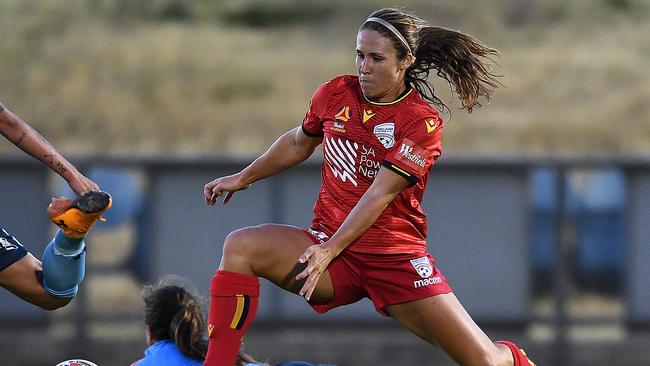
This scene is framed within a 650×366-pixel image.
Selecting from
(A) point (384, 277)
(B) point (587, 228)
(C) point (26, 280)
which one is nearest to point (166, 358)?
(C) point (26, 280)

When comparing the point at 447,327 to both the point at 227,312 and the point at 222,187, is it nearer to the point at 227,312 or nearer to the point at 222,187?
the point at 227,312

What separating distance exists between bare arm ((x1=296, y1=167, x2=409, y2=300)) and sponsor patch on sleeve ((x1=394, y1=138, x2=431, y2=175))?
6 cm

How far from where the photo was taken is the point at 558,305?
946cm

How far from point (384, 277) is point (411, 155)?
0.48 metres

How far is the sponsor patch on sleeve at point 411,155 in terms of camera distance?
4691 millimetres

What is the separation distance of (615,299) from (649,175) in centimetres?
98

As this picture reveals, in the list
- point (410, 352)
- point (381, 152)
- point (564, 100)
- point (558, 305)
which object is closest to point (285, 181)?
point (410, 352)

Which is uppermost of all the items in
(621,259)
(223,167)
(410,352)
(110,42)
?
(110,42)

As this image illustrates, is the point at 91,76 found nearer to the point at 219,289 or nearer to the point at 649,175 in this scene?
the point at 649,175

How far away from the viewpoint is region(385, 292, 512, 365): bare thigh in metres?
4.74

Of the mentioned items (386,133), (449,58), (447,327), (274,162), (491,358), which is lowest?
(491,358)

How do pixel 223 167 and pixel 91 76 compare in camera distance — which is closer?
pixel 223 167

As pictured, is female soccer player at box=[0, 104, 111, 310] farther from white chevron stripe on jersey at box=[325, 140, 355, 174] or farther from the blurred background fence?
the blurred background fence

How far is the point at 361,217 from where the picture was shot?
4656 mm
